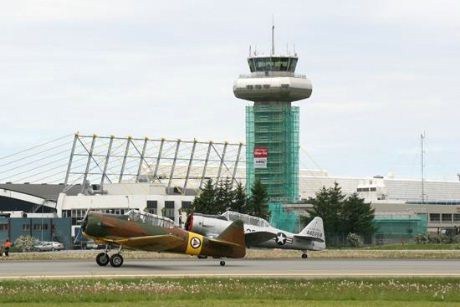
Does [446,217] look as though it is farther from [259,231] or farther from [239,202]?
[259,231]

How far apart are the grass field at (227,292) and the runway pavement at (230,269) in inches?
198

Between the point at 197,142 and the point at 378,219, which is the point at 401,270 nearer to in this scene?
the point at 378,219

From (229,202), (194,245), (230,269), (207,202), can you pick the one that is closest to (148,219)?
(194,245)

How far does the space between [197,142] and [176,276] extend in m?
137

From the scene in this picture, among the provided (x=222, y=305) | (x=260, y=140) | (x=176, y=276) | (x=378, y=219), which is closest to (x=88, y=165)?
(x=260, y=140)

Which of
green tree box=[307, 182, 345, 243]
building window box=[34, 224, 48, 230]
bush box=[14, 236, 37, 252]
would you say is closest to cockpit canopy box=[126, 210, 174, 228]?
bush box=[14, 236, 37, 252]

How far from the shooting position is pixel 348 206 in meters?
136

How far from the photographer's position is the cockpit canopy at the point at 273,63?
6575 inches

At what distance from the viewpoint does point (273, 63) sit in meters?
167

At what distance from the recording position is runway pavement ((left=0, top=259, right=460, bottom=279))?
47094 mm

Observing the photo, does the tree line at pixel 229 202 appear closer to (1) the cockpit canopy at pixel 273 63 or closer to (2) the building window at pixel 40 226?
(2) the building window at pixel 40 226

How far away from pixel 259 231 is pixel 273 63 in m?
101

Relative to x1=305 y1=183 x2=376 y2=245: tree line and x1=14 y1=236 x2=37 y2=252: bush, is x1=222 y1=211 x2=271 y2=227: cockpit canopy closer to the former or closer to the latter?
x1=14 y1=236 x2=37 y2=252: bush

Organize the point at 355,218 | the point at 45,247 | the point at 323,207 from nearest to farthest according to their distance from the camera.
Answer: the point at 45,247 → the point at 355,218 → the point at 323,207
